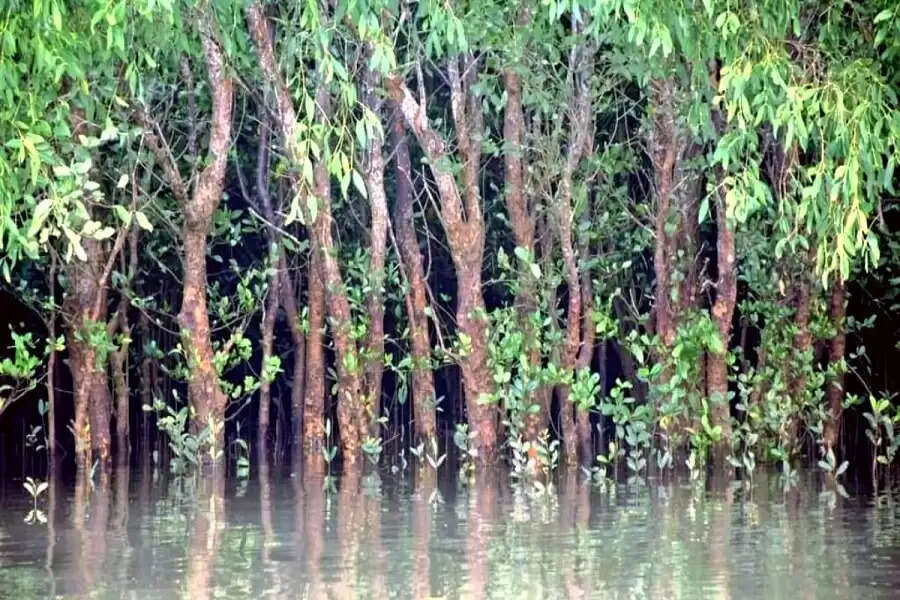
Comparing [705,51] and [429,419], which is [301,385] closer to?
[429,419]

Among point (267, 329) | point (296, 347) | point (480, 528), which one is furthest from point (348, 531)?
point (296, 347)

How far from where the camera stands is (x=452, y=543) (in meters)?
11.0

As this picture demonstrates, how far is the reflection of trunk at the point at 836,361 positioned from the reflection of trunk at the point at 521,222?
10.1 feet

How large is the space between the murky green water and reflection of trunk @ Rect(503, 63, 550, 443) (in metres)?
1.88

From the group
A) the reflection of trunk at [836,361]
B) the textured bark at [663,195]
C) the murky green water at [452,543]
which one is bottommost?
the murky green water at [452,543]

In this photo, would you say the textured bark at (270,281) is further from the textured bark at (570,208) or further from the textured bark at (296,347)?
the textured bark at (570,208)

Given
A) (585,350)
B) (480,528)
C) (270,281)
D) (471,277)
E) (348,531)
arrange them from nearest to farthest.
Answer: (348,531) < (480,528) < (471,277) < (585,350) < (270,281)

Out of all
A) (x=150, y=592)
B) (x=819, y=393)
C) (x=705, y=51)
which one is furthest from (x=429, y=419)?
(x=150, y=592)

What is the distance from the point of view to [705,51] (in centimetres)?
1330

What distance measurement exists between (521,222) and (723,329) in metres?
2.33

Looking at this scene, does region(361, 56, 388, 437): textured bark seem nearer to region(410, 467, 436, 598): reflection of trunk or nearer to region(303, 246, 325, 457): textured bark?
region(303, 246, 325, 457): textured bark

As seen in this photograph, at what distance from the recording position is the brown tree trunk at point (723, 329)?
1688 centimetres

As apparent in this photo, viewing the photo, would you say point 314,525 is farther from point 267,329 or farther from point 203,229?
point 267,329

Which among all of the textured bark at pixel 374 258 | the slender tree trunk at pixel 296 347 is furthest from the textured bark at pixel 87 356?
the textured bark at pixel 374 258
